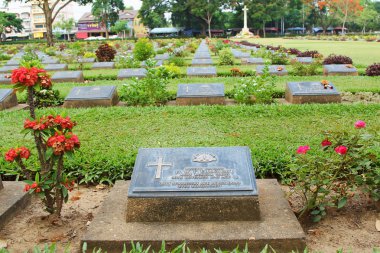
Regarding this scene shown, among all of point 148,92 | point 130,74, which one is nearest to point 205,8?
point 130,74

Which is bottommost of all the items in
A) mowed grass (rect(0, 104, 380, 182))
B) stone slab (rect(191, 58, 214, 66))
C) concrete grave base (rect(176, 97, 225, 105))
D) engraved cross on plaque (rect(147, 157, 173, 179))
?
mowed grass (rect(0, 104, 380, 182))

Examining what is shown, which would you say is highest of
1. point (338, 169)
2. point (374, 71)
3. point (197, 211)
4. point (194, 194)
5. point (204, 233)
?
point (374, 71)

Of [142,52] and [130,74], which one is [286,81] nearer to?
[130,74]

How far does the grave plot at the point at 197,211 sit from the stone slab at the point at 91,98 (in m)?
4.80

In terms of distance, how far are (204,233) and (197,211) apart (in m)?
0.21

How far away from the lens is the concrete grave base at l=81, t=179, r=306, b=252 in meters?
3.01

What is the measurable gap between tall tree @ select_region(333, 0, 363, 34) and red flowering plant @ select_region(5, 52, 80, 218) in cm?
5692

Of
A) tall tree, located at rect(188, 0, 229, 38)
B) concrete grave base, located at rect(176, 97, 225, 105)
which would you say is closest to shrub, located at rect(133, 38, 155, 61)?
concrete grave base, located at rect(176, 97, 225, 105)

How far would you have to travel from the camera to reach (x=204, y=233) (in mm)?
3098

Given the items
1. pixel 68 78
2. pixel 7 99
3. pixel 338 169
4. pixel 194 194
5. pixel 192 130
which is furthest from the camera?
pixel 68 78

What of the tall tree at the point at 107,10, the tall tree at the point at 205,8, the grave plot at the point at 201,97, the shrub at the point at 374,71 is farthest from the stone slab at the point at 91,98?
the tall tree at the point at 205,8

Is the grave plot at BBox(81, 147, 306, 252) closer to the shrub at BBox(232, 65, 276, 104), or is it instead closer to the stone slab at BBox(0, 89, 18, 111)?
the shrub at BBox(232, 65, 276, 104)

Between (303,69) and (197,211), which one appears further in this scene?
(303,69)

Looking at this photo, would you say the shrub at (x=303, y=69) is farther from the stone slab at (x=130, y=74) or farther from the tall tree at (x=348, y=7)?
the tall tree at (x=348, y=7)
